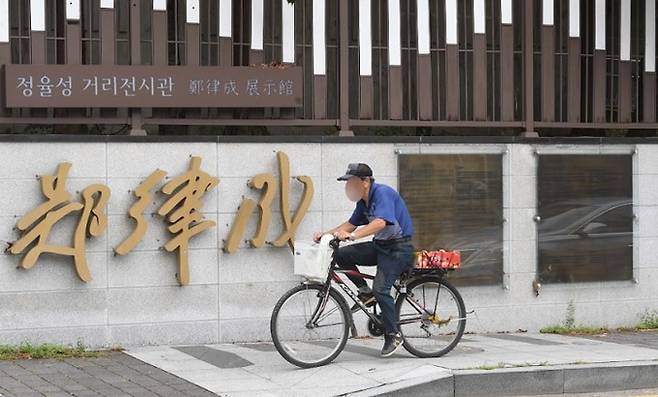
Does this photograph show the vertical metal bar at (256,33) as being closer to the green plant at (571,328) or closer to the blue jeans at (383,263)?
the blue jeans at (383,263)

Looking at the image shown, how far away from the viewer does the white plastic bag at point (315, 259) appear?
862 centimetres

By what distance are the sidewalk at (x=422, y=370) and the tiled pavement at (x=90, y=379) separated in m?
0.17

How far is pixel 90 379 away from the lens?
8.29 m

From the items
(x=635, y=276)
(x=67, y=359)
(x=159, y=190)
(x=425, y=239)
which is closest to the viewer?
(x=67, y=359)

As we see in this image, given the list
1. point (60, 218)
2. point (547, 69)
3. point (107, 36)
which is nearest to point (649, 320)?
point (547, 69)

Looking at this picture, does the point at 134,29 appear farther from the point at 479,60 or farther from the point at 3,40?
the point at 479,60

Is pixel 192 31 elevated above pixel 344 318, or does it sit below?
above

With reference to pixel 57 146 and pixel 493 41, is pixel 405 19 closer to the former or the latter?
pixel 493 41

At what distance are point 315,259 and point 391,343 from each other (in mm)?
1109

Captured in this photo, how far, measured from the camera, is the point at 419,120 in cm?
1123

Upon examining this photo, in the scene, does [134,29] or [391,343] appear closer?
[391,343]

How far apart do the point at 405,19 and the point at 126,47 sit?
3.13 m

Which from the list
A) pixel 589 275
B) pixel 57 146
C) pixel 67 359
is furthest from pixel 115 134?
pixel 589 275

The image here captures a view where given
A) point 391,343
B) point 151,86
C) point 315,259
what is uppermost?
point 151,86
